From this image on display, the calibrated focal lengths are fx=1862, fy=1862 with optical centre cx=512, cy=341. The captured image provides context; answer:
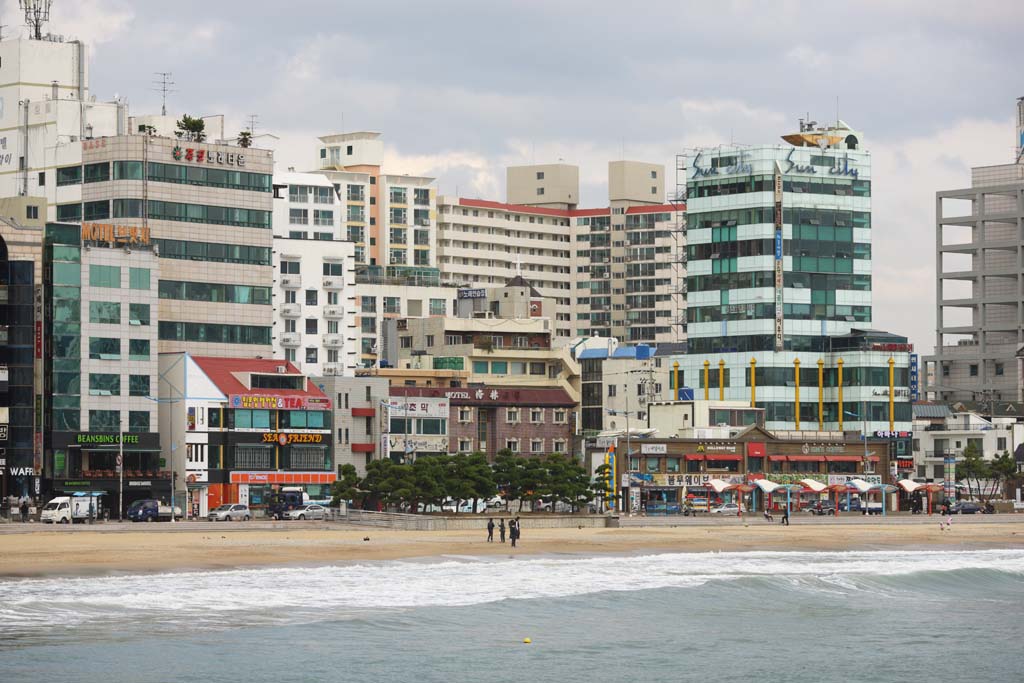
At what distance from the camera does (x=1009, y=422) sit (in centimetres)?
19812

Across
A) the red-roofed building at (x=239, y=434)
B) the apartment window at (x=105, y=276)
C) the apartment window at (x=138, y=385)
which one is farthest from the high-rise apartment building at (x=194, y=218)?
the apartment window at (x=105, y=276)

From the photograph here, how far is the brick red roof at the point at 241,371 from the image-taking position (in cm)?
14938

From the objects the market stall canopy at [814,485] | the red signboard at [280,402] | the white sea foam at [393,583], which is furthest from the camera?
the market stall canopy at [814,485]

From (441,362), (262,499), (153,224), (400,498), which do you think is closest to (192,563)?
(400,498)

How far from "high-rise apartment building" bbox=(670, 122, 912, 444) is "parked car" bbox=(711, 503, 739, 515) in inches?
878

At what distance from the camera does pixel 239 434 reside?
5827 inches

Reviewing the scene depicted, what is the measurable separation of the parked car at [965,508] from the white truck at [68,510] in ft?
261

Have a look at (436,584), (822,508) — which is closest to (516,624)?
(436,584)

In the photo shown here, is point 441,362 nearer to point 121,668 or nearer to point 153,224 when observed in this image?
point 153,224

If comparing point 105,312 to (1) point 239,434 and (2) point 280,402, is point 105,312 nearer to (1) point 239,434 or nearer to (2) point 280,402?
(1) point 239,434

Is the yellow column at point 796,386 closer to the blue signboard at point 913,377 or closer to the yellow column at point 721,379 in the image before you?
the yellow column at point 721,379

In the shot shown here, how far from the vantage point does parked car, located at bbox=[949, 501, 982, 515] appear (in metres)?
171

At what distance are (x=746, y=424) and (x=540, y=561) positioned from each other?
7875cm

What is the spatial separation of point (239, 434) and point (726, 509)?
44.1 m
